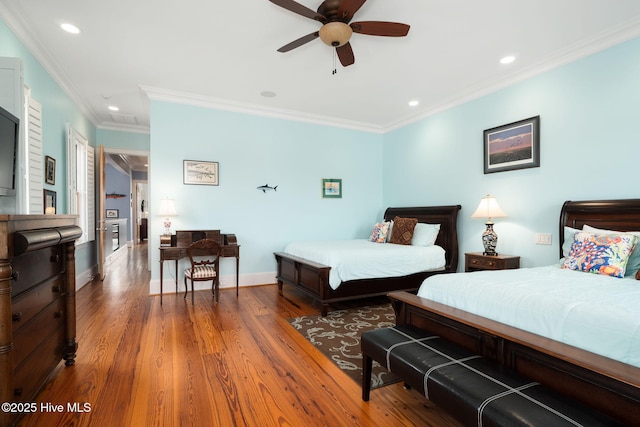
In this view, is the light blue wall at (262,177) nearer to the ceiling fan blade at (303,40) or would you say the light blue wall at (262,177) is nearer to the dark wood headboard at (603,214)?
the ceiling fan blade at (303,40)

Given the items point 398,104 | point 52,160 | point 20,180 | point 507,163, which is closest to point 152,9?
point 20,180

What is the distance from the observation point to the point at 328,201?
18.8ft

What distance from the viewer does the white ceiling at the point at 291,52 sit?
8.82 ft

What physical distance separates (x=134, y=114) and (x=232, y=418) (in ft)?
17.6

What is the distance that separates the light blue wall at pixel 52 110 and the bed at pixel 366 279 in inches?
120

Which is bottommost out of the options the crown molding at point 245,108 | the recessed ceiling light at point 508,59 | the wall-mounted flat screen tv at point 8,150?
the wall-mounted flat screen tv at point 8,150

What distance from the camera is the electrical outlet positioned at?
351 centimetres

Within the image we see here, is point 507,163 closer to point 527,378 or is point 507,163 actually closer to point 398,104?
point 398,104

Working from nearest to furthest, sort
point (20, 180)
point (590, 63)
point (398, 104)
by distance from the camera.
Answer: point (20, 180) → point (590, 63) → point (398, 104)

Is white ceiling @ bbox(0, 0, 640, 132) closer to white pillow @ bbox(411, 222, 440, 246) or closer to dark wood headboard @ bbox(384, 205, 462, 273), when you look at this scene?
dark wood headboard @ bbox(384, 205, 462, 273)

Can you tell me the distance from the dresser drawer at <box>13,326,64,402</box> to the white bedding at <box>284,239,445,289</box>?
243 centimetres

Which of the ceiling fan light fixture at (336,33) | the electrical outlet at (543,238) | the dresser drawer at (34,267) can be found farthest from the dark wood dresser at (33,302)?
the electrical outlet at (543,238)

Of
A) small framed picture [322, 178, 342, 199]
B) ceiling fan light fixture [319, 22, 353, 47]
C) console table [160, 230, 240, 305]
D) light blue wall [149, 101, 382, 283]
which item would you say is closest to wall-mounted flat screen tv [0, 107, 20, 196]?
console table [160, 230, 240, 305]

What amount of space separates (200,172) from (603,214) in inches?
191
